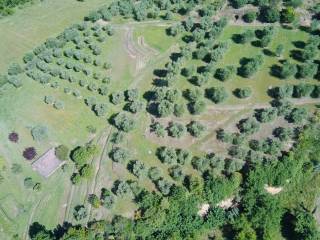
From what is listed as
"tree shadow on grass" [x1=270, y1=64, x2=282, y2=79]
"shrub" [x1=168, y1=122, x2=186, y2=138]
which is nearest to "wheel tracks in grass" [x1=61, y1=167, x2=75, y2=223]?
"shrub" [x1=168, y1=122, x2=186, y2=138]

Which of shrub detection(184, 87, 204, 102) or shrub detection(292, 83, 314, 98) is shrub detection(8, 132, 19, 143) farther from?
shrub detection(292, 83, 314, 98)

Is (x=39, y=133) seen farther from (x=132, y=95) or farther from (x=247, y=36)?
(x=247, y=36)

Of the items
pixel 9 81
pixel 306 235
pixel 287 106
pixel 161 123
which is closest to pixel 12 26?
pixel 9 81

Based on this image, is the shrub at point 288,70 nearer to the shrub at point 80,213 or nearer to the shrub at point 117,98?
the shrub at point 117,98

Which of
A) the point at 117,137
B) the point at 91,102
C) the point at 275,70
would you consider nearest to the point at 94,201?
the point at 117,137

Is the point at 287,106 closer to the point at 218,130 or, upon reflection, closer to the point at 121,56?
the point at 218,130

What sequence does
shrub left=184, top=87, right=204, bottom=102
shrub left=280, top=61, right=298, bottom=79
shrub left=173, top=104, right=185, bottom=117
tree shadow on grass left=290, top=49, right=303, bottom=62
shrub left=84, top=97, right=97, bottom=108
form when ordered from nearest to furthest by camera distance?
1. shrub left=173, top=104, right=185, bottom=117
2. shrub left=184, top=87, right=204, bottom=102
3. shrub left=280, top=61, right=298, bottom=79
4. shrub left=84, top=97, right=97, bottom=108
5. tree shadow on grass left=290, top=49, right=303, bottom=62

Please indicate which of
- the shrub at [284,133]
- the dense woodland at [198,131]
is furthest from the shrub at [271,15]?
the shrub at [284,133]
